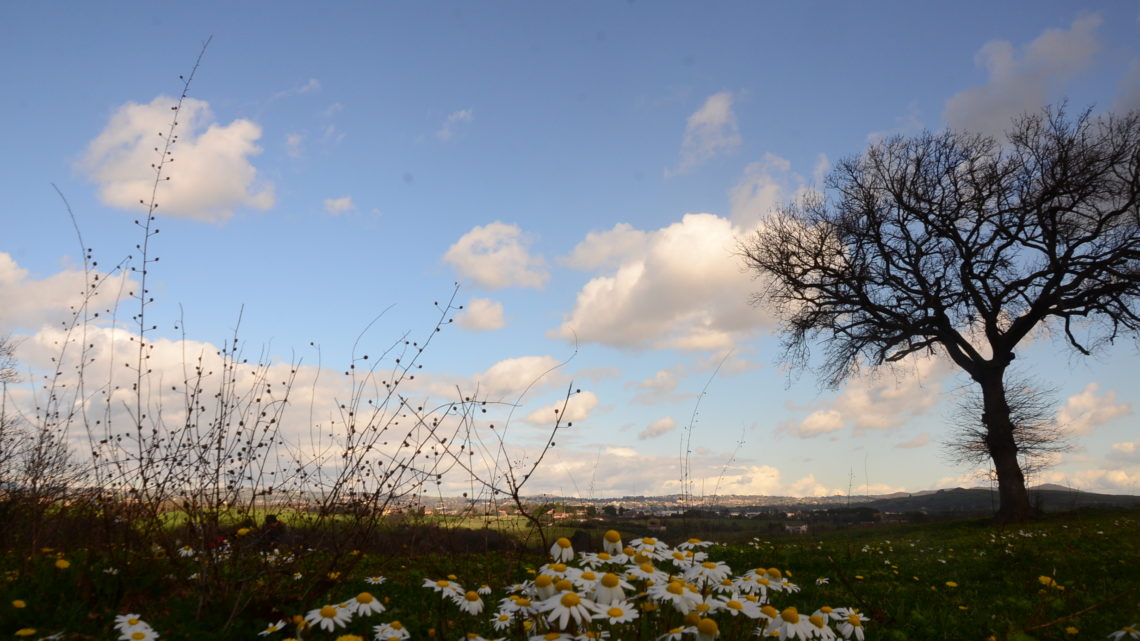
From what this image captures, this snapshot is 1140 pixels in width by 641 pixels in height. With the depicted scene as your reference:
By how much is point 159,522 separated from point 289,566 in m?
1.03

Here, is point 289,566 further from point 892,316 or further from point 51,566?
point 892,316

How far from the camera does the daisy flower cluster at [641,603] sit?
229cm

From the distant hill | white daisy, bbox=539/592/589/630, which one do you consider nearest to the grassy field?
white daisy, bbox=539/592/589/630

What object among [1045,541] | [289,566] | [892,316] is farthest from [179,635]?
[892,316]

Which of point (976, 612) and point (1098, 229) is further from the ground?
point (1098, 229)

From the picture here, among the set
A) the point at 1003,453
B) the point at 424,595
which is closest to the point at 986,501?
the point at 1003,453

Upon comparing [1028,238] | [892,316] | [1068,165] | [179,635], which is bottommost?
[179,635]

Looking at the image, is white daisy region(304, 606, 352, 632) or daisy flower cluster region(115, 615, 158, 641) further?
daisy flower cluster region(115, 615, 158, 641)

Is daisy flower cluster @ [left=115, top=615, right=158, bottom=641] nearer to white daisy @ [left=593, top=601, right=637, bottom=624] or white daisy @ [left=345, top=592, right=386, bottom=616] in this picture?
white daisy @ [left=345, top=592, right=386, bottom=616]

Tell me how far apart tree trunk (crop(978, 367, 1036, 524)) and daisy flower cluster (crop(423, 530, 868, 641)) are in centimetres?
1760

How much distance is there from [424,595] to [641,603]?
3088 millimetres

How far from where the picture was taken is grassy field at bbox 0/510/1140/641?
295 centimetres

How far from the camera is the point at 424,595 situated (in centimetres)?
529

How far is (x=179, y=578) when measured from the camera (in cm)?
459
